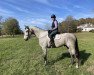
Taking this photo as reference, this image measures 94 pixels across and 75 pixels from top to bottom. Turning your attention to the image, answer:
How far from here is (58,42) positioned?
43.1 feet

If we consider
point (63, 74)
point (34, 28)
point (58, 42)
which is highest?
point (34, 28)

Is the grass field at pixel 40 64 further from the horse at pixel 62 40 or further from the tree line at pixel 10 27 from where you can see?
the tree line at pixel 10 27

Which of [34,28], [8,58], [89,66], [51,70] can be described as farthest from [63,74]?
[8,58]

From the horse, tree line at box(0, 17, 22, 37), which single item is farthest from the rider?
tree line at box(0, 17, 22, 37)

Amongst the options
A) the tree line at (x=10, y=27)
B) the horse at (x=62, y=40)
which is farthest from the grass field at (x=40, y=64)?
the tree line at (x=10, y=27)

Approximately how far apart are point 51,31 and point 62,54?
11.2 ft

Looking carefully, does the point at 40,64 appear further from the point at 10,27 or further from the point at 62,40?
the point at 10,27

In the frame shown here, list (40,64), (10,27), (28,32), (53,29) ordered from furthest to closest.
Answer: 1. (10,27)
2. (28,32)
3. (40,64)
4. (53,29)

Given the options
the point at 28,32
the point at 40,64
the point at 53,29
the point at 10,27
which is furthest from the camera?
the point at 10,27

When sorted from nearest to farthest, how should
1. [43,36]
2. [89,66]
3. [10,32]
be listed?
[89,66] < [43,36] < [10,32]

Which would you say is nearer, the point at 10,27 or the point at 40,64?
the point at 40,64

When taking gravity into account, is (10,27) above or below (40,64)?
above

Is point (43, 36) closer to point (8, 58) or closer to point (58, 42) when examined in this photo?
point (58, 42)

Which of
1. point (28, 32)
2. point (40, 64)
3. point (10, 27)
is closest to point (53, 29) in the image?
point (28, 32)
